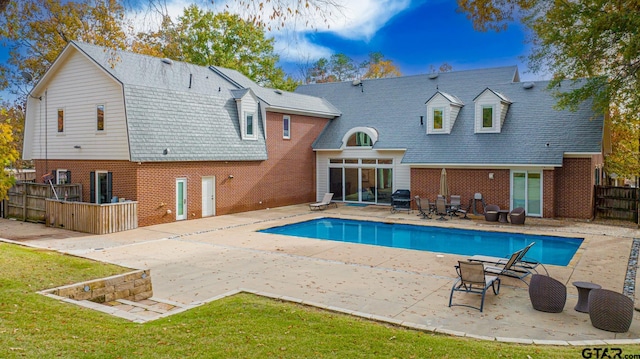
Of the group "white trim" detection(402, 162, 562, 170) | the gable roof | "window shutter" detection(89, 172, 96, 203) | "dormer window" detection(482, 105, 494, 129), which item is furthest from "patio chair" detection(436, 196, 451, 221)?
"window shutter" detection(89, 172, 96, 203)

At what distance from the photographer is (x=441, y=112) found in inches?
893

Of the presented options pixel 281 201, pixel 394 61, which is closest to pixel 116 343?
pixel 281 201

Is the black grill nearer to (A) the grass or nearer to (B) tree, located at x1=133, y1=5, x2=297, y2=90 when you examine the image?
(A) the grass

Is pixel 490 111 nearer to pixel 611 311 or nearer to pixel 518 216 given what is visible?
pixel 518 216

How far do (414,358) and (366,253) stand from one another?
25.3 feet

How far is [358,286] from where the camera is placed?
946cm

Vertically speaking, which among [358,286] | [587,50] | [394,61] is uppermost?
[394,61]

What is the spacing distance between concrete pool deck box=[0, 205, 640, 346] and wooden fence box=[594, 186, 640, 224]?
1783 mm

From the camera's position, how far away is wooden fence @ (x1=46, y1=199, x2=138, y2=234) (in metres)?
15.6

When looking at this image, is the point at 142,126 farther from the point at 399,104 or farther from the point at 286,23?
the point at 399,104

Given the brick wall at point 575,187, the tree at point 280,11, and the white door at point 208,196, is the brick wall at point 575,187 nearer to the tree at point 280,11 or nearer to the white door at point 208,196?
the white door at point 208,196

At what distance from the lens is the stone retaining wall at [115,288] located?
27.5 feet

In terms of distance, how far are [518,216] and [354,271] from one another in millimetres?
9936

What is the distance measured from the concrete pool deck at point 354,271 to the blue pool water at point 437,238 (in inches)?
19.9
